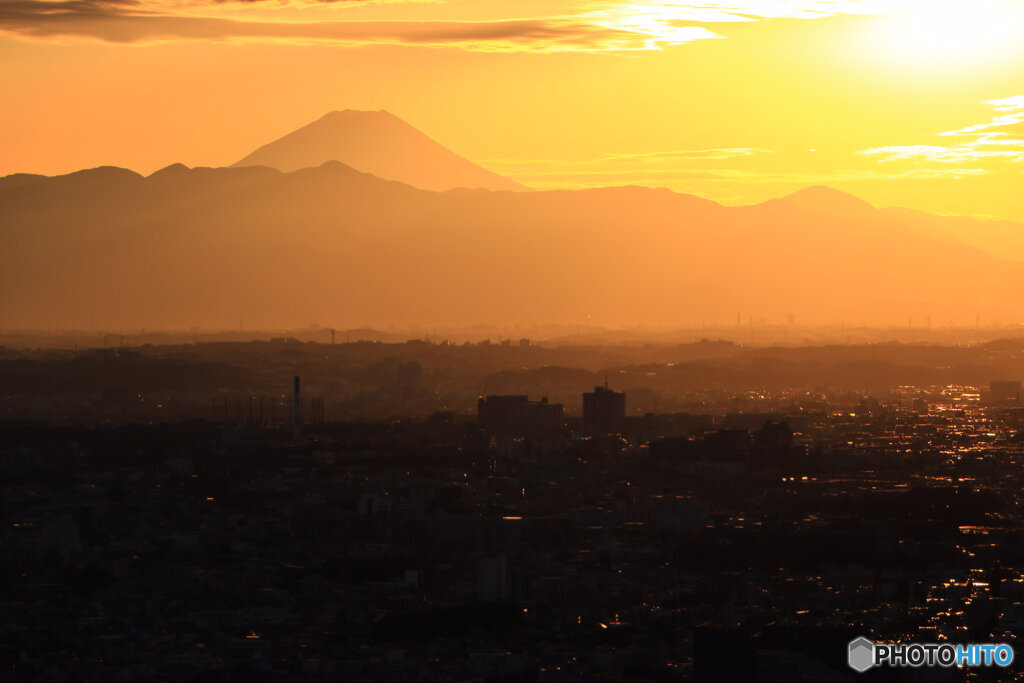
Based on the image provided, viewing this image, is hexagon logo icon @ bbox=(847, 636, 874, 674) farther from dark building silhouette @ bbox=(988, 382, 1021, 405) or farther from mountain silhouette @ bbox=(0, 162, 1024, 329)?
mountain silhouette @ bbox=(0, 162, 1024, 329)

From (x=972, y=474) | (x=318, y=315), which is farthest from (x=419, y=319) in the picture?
(x=972, y=474)

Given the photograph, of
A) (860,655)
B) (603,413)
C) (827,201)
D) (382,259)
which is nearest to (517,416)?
(603,413)

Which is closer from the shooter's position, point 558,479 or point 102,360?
point 558,479

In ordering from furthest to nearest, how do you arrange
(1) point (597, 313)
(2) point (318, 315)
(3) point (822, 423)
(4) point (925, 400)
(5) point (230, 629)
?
(1) point (597, 313) < (2) point (318, 315) < (4) point (925, 400) < (3) point (822, 423) < (5) point (230, 629)

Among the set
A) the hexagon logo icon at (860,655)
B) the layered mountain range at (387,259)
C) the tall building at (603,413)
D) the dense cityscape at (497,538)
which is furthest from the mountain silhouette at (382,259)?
the hexagon logo icon at (860,655)

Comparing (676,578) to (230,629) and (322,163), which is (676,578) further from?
(322,163)
